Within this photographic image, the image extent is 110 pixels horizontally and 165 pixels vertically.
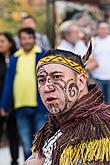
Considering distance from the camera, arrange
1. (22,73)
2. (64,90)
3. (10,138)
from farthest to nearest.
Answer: (10,138), (22,73), (64,90)

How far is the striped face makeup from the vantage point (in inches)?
111

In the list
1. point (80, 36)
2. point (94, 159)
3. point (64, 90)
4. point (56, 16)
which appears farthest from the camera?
point (56, 16)

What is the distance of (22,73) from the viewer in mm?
6406

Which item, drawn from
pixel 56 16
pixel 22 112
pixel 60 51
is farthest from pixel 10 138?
pixel 60 51

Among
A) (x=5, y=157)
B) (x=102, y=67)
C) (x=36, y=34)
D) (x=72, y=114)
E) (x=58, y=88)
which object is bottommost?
(x=5, y=157)

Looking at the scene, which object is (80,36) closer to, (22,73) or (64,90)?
(22,73)

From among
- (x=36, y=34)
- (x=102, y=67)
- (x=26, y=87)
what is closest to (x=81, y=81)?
(x=26, y=87)

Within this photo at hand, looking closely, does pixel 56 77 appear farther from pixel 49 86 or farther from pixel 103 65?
pixel 103 65

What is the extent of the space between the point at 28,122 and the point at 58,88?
3715mm

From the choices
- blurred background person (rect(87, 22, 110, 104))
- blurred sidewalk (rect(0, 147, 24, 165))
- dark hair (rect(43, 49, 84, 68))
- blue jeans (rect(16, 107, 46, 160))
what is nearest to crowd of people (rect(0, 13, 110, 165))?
blue jeans (rect(16, 107, 46, 160))

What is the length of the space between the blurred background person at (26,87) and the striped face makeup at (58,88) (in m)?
3.43

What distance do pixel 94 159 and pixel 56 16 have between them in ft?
24.3

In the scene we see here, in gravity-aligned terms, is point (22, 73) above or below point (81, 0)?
below

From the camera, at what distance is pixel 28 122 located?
6535 mm
